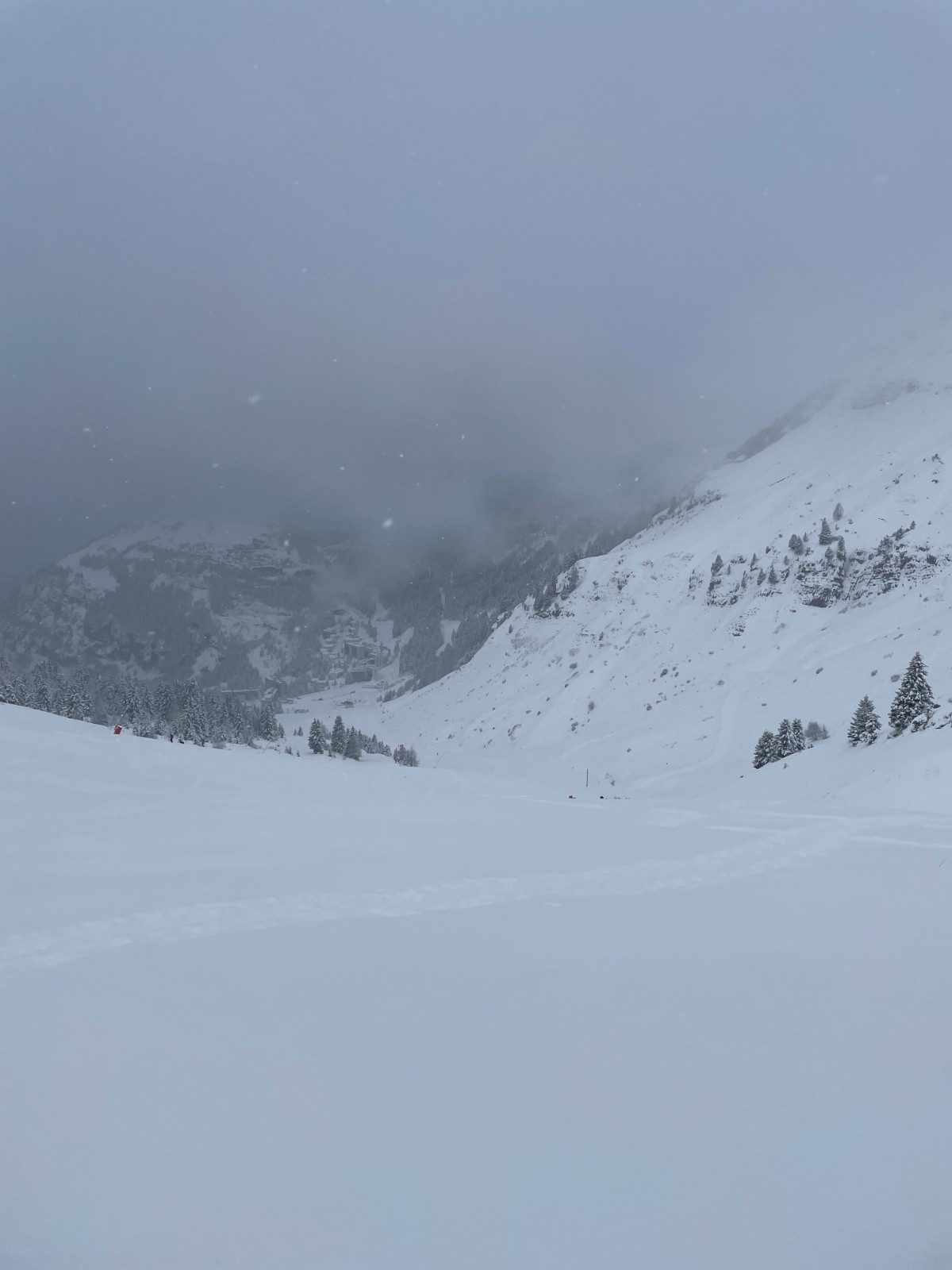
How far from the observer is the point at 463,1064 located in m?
4.04

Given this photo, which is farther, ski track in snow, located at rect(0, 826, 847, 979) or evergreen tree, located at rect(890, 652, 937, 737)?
evergreen tree, located at rect(890, 652, 937, 737)

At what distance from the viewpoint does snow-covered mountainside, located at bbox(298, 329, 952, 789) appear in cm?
4216

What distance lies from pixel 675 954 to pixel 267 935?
3.95 metres

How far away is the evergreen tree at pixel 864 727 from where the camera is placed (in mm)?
27297

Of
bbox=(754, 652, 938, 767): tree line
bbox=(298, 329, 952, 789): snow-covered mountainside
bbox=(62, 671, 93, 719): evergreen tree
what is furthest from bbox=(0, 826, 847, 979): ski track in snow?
bbox=(62, 671, 93, 719): evergreen tree

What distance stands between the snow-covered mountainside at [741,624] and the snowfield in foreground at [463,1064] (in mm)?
23892

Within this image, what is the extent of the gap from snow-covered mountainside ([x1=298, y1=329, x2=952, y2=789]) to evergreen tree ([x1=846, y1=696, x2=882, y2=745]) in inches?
65.8

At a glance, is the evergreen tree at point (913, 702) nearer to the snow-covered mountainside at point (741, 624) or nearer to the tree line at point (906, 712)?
the tree line at point (906, 712)

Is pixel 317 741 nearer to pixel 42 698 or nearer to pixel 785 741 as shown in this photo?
pixel 42 698

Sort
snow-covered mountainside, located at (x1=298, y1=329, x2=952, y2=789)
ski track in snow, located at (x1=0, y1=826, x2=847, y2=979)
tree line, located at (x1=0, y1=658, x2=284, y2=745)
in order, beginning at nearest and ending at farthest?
ski track in snow, located at (x1=0, y1=826, x2=847, y2=979), snow-covered mountainside, located at (x1=298, y1=329, x2=952, y2=789), tree line, located at (x1=0, y1=658, x2=284, y2=745)

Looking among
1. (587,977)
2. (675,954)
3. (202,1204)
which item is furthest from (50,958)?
(675,954)

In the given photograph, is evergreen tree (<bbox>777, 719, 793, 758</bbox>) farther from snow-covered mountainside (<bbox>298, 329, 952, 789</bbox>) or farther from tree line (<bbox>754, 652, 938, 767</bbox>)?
tree line (<bbox>754, 652, 938, 767</bbox>)

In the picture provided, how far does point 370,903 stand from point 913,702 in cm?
2876

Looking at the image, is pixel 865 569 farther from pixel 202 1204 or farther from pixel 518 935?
pixel 202 1204
